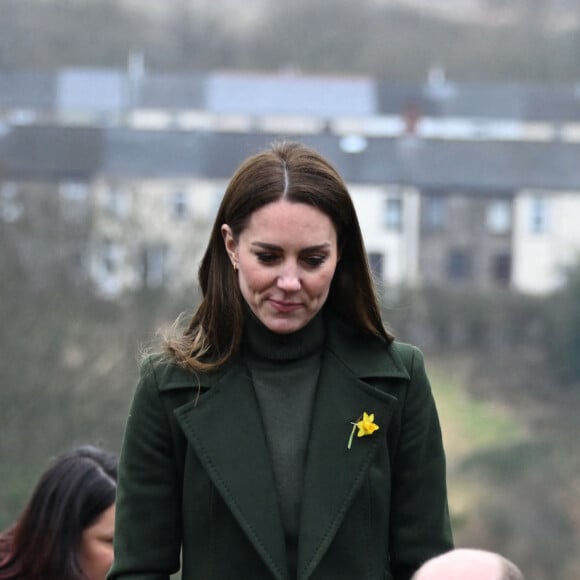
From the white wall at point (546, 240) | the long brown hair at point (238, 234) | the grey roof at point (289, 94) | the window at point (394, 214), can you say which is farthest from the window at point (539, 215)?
the long brown hair at point (238, 234)

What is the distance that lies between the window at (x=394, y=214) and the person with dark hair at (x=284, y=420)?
1310 inches

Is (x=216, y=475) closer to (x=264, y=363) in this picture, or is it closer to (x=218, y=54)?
(x=264, y=363)

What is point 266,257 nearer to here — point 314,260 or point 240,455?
point 314,260

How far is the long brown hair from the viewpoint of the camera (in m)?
1.94

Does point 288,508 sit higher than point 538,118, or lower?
higher

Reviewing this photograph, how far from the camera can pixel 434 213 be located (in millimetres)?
37594

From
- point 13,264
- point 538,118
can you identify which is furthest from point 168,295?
point 538,118

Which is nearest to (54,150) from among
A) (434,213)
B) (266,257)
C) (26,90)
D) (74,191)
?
(26,90)

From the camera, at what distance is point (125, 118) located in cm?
4138

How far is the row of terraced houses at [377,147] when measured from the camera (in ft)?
117

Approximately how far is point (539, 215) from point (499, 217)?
45.8 inches

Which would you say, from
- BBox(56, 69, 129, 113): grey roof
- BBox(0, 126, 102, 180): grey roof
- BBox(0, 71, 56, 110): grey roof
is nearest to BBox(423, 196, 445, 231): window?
BBox(0, 126, 102, 180): grey roof

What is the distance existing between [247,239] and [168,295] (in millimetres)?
19658

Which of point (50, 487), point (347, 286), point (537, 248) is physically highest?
point (347, 286)
